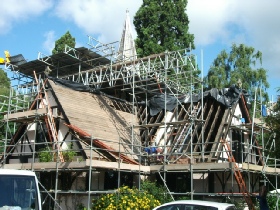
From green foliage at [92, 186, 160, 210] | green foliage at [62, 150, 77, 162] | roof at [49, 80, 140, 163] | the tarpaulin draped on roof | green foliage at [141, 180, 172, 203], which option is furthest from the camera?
the tarpaulin draped on roof

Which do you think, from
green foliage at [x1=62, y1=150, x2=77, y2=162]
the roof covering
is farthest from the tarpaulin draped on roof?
green foliage at [x1=62, y1=150, x2=77, y2=162]

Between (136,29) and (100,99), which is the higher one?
(136,29)

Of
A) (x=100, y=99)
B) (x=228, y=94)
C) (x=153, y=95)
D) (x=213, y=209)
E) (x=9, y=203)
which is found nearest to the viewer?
(x=9, y=203)

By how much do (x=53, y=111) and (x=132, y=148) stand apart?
4337mm

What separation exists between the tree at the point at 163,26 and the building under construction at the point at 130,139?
13764 millimetres

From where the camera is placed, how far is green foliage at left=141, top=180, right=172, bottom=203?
59.2ft

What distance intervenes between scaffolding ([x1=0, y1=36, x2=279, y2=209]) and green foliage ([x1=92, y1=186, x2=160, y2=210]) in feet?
2.40

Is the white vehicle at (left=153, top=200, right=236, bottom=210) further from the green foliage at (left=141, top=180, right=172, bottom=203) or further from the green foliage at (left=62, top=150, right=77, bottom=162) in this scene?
the green foliage at (left=62, top=150, right=77, bottom=162)

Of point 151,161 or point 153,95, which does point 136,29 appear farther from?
point 151,161

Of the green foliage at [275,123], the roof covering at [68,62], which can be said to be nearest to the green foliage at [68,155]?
the green foliage at [275,123]

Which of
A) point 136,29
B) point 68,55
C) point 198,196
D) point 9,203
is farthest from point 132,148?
point 136,29

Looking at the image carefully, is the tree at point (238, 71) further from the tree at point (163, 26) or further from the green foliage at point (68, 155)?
the green foliage at point (68, 155)

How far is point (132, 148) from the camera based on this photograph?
20812 mm

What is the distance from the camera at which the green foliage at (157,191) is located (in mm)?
18031
